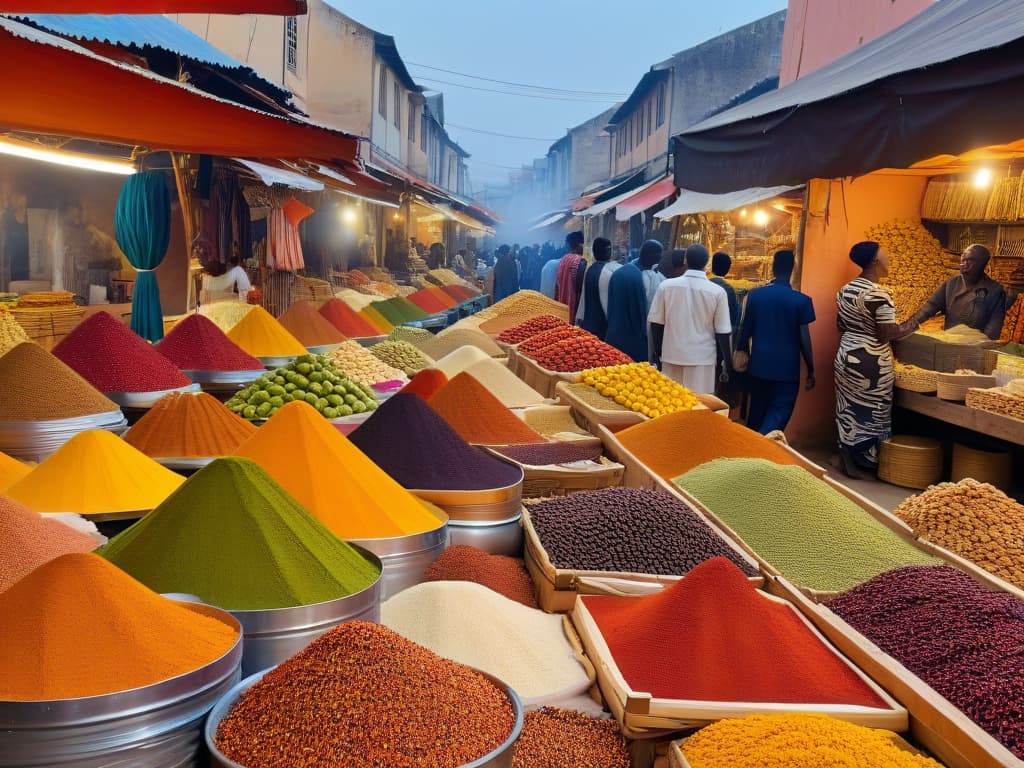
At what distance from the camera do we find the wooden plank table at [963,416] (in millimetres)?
5113

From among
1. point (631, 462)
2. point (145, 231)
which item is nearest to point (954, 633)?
point (631, 462)

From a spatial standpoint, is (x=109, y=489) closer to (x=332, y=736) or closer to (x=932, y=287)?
(x=332, y=736)

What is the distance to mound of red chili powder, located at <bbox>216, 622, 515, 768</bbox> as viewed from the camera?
47.5 inches

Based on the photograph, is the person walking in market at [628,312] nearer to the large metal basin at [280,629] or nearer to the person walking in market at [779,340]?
the person walking in market at [779,340]

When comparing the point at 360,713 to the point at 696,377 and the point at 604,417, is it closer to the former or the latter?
the point at 604,417

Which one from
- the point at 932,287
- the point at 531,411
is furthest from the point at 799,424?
the point at 531,411

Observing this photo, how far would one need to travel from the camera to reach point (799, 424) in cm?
711

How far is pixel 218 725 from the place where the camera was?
1.25 m

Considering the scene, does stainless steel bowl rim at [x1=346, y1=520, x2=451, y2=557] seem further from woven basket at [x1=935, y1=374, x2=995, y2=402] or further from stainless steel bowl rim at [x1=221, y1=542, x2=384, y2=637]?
woven basket at [x1=935, y1=374, x2=995, y2=402]

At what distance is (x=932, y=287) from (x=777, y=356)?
1746 millimetres

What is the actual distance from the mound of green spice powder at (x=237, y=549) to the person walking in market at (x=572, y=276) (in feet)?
24.0

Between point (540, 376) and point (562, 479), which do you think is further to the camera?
point (540, 376)

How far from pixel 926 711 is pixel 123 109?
3.17 meters

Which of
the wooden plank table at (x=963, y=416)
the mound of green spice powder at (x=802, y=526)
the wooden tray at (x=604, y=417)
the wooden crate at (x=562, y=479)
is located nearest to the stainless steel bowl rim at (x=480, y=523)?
the wooden crate at (x=562, y=479)
